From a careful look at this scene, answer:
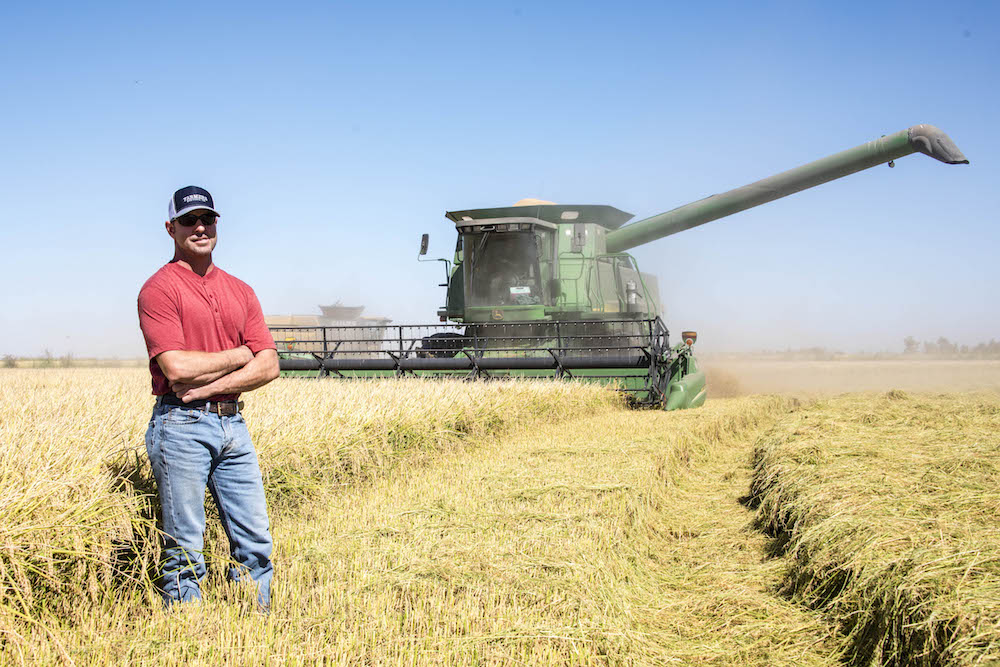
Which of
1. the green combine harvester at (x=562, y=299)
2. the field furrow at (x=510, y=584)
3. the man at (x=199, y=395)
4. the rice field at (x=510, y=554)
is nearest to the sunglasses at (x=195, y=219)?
the man at (x=199, y=395)

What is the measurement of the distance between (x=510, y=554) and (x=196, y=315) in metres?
1.73

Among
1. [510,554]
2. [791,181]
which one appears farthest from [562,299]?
[510,554]

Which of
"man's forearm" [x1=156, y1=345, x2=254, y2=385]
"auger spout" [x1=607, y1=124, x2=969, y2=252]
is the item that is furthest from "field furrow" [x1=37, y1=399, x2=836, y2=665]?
"auger spout" [x1=607, y1=124, x2=969, y2=252]

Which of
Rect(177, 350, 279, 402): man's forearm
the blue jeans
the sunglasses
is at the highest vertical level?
the sunglasses

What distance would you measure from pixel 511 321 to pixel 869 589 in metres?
8.15

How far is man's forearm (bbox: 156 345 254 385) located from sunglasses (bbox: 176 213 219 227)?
1.58ft

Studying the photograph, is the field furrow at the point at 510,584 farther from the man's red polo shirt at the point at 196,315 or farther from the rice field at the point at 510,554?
the man's red polo shirt at the point at 196,315

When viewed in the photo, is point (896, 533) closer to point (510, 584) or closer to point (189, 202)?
point (510, 584)

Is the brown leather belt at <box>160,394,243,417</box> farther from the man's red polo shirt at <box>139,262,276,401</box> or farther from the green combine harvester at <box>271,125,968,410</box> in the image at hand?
the green combine harvester at <box>271,125,968,410</box>

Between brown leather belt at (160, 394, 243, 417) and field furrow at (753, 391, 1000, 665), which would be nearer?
field furrow at (753, 391, 1000, 665)

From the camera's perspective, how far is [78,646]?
2.39 metres

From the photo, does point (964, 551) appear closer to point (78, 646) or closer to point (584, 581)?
point (584, 581)

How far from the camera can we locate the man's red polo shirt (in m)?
2.60

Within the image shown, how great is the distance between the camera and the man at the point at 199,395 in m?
2.62
